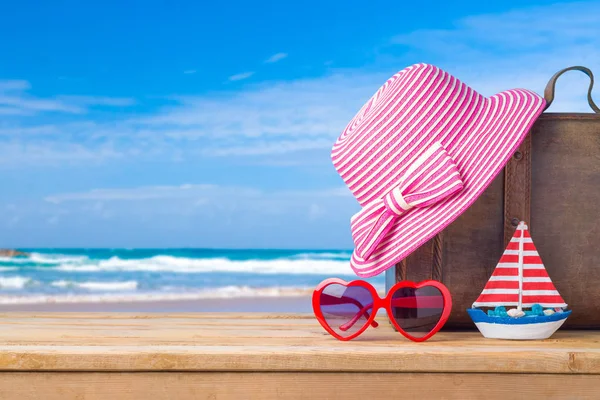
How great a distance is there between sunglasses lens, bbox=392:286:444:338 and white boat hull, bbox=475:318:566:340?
11 centimetres

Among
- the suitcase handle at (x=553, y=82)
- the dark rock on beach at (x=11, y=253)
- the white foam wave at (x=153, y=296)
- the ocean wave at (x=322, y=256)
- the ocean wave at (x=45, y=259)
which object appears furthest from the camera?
the dark rock on beach at (x=11, y=253)

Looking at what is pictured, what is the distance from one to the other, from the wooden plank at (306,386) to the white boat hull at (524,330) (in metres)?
0.17

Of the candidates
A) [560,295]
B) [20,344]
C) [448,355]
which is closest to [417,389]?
[448,355]

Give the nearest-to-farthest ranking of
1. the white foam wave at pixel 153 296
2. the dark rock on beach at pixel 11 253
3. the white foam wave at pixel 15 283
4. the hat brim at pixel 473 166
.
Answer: the hat brim at pixel 473 166
the white foam wave at pixel 153 296
the white foam wave at pixel 15 283
the dark rock on beach at pixel 11 253

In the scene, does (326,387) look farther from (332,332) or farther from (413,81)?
(413,81)

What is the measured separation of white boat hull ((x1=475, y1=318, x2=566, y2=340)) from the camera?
4.81ft

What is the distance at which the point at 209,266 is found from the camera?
42.4 ft

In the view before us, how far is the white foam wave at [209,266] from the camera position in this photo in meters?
11.9

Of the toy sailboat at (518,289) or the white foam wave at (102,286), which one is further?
the white foam wave at (102,286)

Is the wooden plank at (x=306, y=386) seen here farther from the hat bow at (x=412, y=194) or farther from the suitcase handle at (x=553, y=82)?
the suitcase handle at (x=553, y=82)

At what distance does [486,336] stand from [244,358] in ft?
1.83

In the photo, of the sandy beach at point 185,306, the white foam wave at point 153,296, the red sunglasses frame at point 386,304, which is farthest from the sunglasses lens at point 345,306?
the white foam wave at point 153,296

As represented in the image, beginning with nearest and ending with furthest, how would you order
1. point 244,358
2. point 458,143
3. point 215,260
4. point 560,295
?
1. point 244,358
2. point 458,143
3. point 560,295
4. point 215,260

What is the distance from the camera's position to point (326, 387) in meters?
1.31
